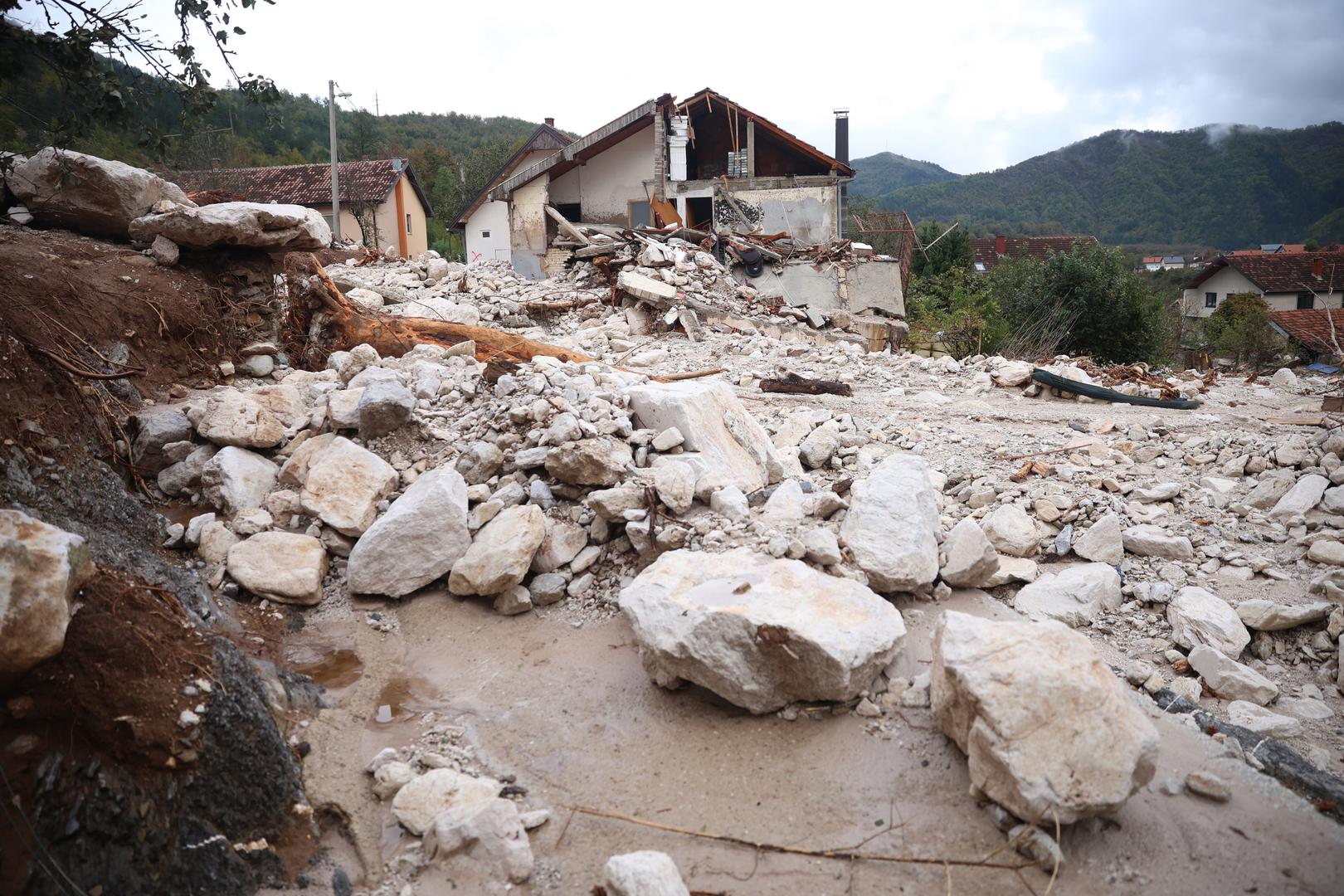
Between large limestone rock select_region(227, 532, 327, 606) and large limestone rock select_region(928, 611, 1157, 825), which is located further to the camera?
large limestone rock select_region(227, 532, 327, 606)

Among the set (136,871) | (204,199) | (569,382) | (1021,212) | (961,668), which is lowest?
(136,871)

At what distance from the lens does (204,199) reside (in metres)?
7.13

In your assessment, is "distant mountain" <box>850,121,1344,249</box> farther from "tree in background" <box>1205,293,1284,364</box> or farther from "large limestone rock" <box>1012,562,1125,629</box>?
"large limestone rock" <box>1012,562,1125,629</box>

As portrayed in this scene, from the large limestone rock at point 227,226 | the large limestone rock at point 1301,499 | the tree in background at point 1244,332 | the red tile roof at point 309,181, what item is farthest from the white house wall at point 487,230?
the large limestone rock at point 1301,499

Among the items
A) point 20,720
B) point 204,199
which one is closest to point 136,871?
point 20,720

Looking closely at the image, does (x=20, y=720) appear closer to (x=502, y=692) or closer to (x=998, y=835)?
(x=502, y=692)

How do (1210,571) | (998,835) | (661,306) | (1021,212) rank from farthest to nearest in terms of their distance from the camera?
(1021,212)
(661,306)
(1210,571)
(998,835)

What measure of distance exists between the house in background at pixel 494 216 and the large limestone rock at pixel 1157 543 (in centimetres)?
2210

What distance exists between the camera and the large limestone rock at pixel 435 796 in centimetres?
265

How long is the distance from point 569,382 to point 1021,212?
5731cm

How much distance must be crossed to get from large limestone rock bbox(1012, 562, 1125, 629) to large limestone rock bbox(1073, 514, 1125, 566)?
0.70 feet

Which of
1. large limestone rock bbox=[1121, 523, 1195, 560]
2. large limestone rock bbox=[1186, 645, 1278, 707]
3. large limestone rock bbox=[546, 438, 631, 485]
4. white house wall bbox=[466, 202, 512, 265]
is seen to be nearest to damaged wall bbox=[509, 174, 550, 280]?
white house wall bbox=[466, 202, 512, 265]

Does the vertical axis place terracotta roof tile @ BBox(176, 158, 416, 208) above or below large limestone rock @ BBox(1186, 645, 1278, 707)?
above

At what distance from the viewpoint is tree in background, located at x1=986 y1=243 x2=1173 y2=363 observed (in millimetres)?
16312
